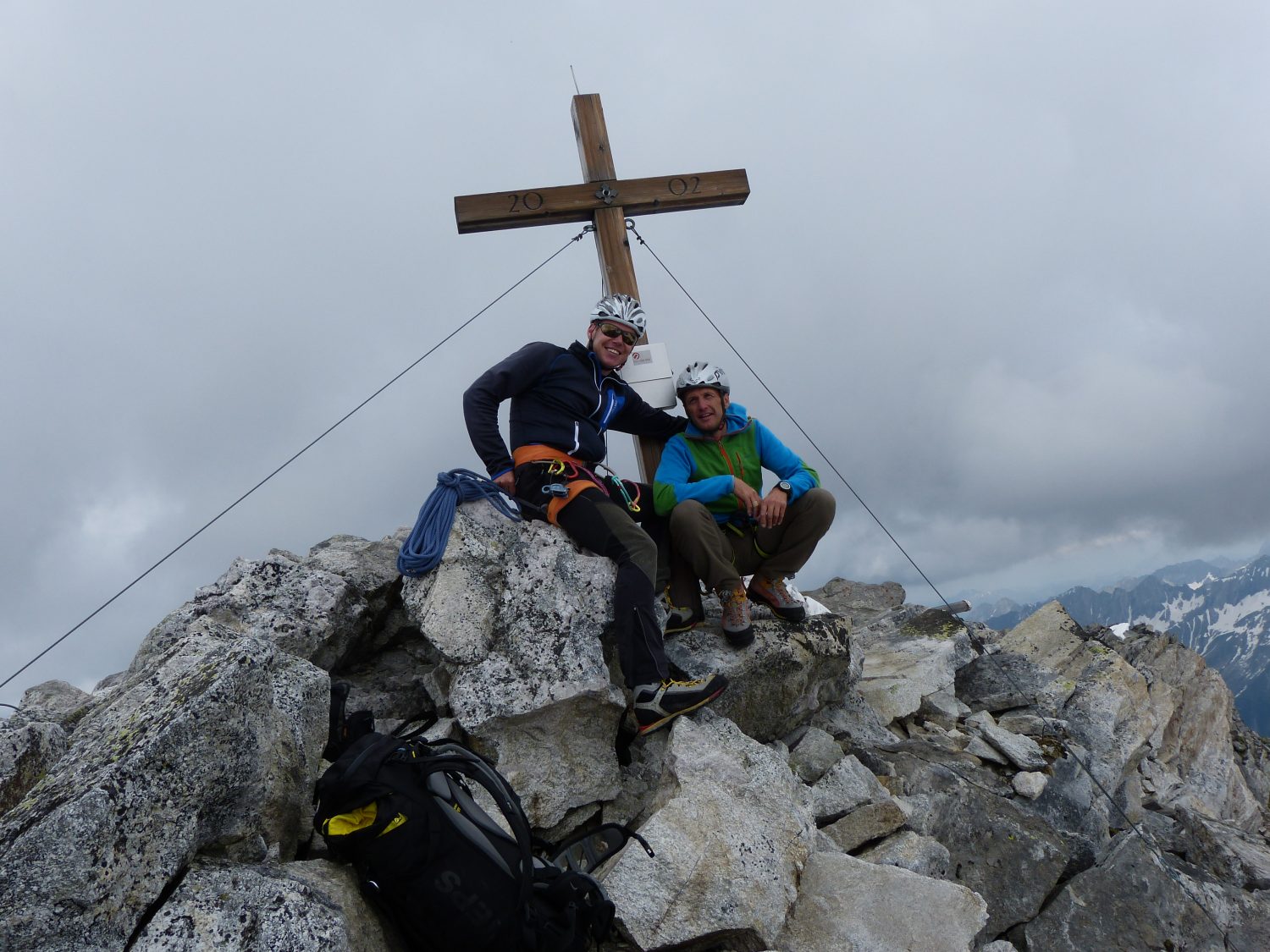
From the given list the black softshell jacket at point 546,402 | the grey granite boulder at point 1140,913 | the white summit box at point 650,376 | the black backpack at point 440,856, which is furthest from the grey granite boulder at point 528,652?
the grey granite boulder at point 1140,913

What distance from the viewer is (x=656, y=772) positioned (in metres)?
6.87

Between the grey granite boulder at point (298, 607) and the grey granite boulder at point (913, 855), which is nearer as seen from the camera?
the grey granite boulder at point (913, 855)

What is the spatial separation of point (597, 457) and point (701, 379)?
1339 millimetres

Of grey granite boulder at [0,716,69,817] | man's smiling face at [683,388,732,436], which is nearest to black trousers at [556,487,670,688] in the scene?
man's smiling face at [683,388,732,436]

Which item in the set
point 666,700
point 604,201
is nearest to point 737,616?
point 666,700

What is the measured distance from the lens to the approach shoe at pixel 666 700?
6715mm

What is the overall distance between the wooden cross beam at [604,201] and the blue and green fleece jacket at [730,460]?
884mm

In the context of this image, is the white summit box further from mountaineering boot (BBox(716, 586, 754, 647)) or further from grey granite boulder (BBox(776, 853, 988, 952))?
grey granite boulder (BBox(776, 853, 988, 952))

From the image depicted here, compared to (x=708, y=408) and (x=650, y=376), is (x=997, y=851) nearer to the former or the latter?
(x=708, y=408)

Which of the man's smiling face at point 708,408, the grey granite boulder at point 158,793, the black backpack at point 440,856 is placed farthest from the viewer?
the man's smiling face at point 708,408

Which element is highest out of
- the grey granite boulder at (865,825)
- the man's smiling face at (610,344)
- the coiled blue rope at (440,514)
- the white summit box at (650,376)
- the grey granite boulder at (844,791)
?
the man's smiling face at (610,344)

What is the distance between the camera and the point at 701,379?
832 centimetres

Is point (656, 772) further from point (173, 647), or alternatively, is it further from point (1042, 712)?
point (1042, 712)

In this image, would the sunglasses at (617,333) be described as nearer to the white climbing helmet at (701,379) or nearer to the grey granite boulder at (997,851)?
the white climbing helmet at (701,379)
